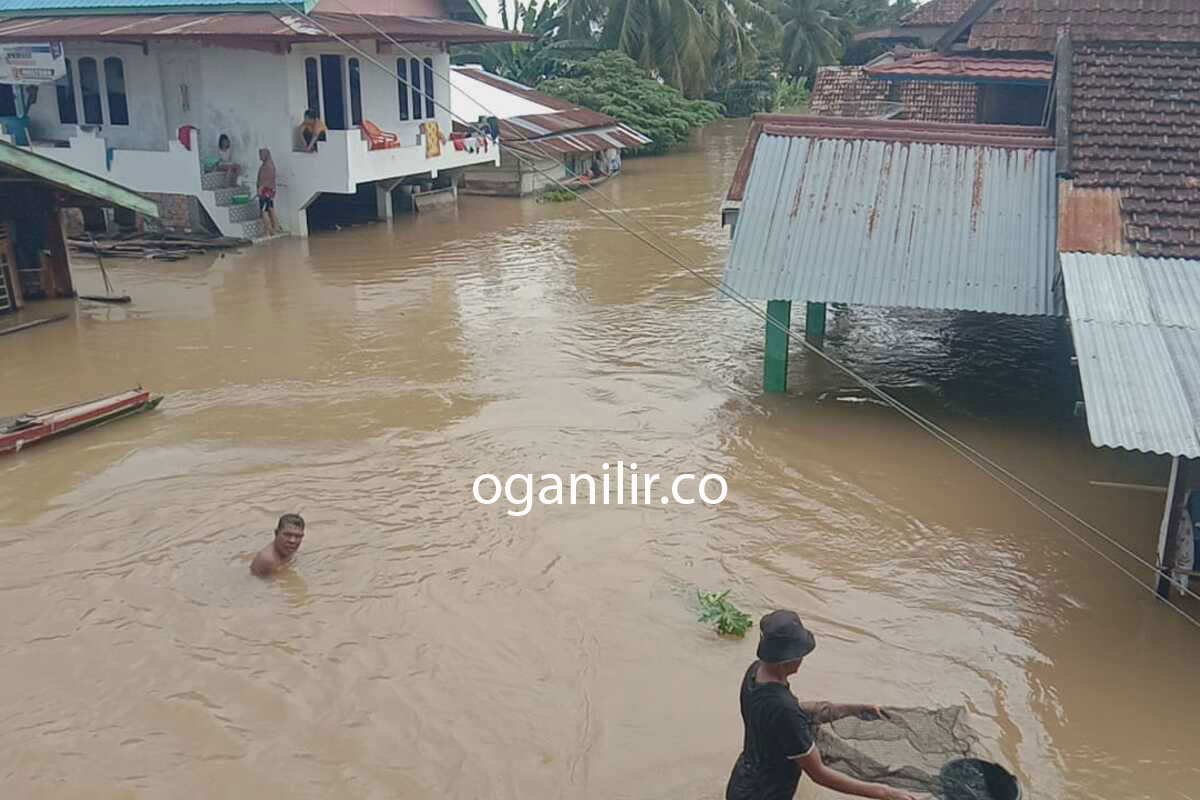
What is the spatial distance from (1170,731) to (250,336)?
39.2 ft

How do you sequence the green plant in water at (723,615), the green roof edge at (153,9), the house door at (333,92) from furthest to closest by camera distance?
the house door at (333,92)
the green roof edge at (153,9)
the green plant in water at (723,615)

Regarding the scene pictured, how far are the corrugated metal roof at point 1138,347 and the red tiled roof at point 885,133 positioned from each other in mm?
2920

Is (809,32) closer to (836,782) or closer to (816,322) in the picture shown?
(816,322)

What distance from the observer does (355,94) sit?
22.2 metres

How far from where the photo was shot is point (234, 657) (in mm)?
7180

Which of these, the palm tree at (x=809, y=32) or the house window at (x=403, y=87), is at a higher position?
the palm tree at (x=809, y=32)

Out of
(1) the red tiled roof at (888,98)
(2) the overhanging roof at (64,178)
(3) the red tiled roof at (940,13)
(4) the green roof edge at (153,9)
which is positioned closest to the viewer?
(2) the overhanging roof at (64,178)

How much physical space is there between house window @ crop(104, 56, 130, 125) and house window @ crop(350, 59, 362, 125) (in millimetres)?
4443

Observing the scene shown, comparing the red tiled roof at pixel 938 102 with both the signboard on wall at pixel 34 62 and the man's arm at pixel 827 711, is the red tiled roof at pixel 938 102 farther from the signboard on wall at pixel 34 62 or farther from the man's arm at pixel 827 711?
the man's arm at pixel 827 711

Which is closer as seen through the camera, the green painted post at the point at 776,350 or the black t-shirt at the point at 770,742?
the black t-shirt at the point at 770,742

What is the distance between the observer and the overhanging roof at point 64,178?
44.7ft

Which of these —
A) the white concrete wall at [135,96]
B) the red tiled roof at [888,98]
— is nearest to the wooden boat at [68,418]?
the white concrete wall at [135,96]

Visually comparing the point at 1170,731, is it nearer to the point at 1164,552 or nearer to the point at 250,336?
the point at 1164,552

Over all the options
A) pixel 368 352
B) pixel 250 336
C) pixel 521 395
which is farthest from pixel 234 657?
pixel 250 336
